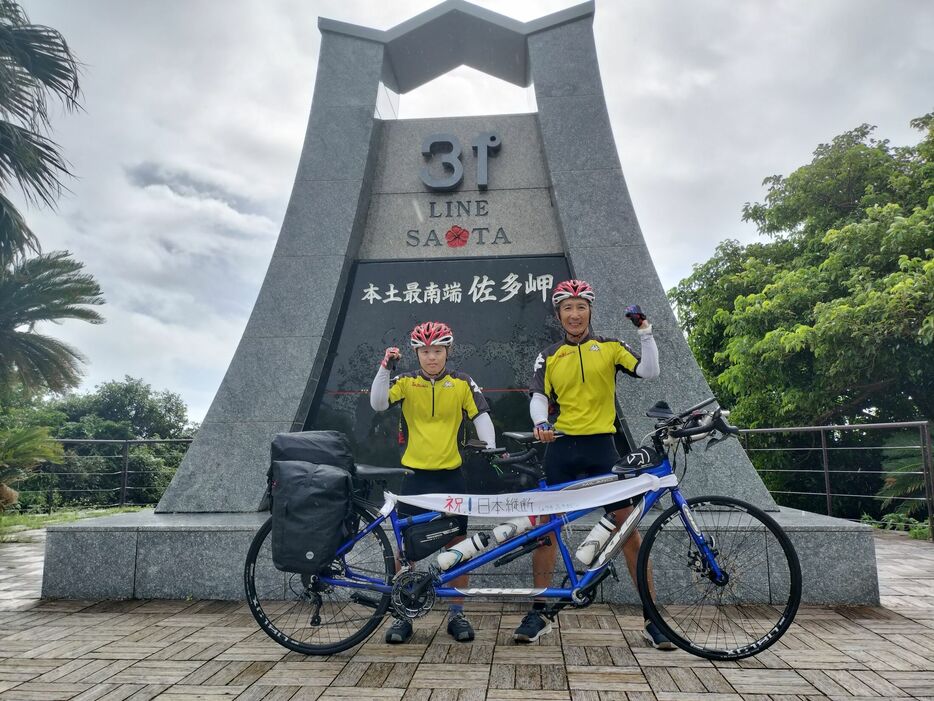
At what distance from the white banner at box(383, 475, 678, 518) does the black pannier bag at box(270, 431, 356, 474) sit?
323 mm

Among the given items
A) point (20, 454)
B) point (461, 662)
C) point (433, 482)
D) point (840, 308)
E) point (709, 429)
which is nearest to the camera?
point (461, 662)

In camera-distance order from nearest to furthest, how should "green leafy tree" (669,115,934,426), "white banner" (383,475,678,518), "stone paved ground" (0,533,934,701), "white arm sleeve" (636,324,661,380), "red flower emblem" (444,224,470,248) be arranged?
"stone paved ground" (0,533,934,701), "white banner" (383,475,678,518), "white arm sleeve" (636,324,661,380), "red flower emblem" (444,224,470,248), "green leafy tree" (669,115,934,426)

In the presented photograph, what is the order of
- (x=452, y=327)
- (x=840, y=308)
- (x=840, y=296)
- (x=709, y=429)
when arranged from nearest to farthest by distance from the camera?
(x=709, y=429), (x=452, y=327), (x=840, y=308), (x=840, y=296)

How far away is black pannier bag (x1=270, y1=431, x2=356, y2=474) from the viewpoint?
3.31m

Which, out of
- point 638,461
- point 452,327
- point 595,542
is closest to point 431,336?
point 638,461

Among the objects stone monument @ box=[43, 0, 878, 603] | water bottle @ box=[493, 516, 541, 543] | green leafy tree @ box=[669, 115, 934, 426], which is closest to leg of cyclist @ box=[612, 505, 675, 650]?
water bottle @ box=[493, 516, 541, 543]

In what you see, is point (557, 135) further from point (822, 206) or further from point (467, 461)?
point (822, 206)

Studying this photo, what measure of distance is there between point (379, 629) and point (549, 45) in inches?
207

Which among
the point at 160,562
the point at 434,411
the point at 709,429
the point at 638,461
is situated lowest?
the point at 160,562

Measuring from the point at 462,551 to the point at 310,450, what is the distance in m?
0.96

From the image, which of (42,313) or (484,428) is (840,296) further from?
(42,313)

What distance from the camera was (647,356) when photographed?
11.5 ft

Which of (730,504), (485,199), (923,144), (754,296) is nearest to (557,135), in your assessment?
(485,199)

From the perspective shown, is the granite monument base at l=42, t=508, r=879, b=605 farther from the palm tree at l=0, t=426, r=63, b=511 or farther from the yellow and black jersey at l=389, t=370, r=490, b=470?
the palm tree at l=0, t=426, r=63, b=511
